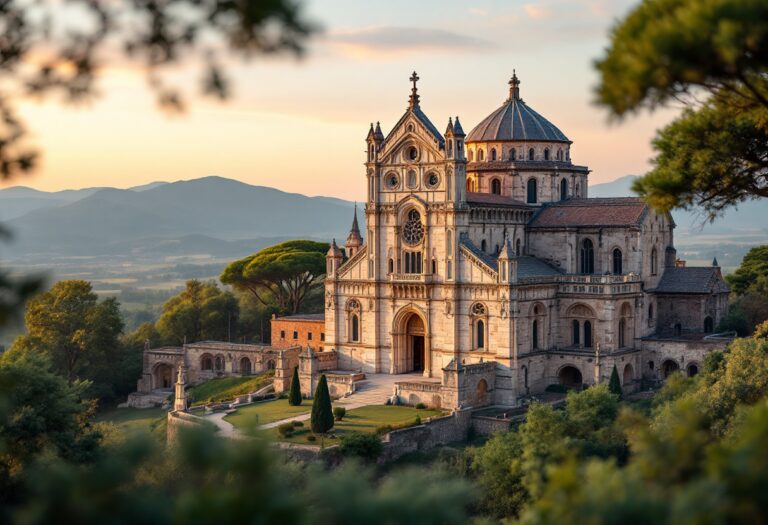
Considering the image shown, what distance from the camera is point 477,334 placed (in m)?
61.3

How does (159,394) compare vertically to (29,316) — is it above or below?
below

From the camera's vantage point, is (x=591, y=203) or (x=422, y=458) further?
(x=591, y=203)

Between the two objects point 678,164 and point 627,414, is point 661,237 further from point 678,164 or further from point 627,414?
point 627,414

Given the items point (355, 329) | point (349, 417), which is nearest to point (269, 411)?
point (349, 417)

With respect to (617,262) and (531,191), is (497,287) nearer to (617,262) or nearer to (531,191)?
(617,262)

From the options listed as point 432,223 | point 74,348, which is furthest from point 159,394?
point 432,223

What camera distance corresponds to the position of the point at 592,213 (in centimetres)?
6656

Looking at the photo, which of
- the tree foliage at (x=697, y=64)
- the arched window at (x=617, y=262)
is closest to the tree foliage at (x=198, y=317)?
the arched window at (x=617, y=262)

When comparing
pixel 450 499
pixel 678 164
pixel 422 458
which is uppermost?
pixel 678 164

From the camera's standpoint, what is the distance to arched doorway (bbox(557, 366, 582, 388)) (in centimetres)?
6228

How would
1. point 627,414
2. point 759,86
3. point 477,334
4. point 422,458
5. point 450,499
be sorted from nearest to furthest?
point 450,499, point 627,414, point 759,86, point 422,458, point 477,334

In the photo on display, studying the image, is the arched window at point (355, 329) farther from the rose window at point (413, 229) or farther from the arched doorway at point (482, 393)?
the arched doorway at point (482, 393)

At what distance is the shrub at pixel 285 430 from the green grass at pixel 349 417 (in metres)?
0.21

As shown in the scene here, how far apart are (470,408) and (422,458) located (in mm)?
6443
